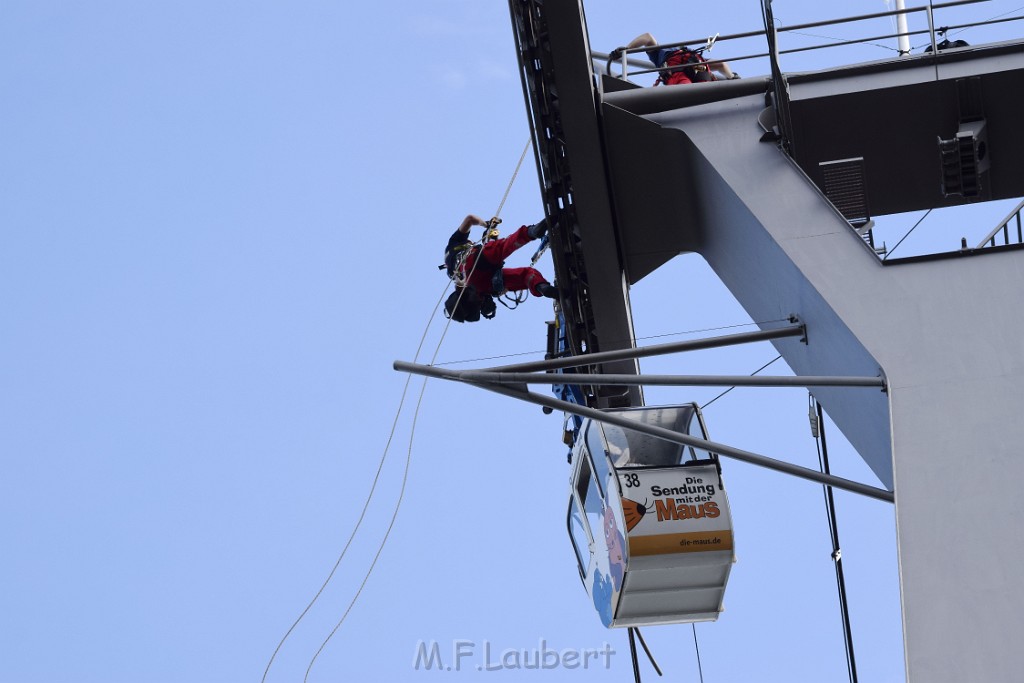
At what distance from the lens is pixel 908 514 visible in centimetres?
1229

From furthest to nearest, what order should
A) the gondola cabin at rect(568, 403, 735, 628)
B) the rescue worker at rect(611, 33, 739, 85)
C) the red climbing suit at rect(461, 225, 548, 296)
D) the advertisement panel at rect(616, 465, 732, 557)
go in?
the red climbing suit at rect(461, 225, 548, 296), the rescue worker at rect(611, 33, 739, 85), the gondola cabin at rect(568, 403, 735, 628), the advertisement panel at rect(616, 465, 732, 557)

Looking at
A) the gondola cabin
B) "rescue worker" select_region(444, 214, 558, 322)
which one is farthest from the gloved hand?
the gondola cabin

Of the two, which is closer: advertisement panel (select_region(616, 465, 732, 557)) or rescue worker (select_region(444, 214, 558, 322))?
advertisement panel (select_region(616, 465, 732, 557))

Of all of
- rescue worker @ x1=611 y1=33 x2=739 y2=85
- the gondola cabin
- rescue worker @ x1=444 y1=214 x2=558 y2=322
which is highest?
rescue worker @ x1=611 y1=33 x2=739 y2=85

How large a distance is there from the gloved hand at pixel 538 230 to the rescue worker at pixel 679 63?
2441 mm

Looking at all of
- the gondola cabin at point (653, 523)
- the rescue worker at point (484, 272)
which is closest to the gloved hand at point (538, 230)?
the rescue worker at point (484, 272)

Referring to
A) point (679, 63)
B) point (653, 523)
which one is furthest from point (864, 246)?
point (679, 63)

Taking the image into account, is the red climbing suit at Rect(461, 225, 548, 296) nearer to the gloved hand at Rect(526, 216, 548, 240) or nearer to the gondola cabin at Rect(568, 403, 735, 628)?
the gloved hand at Rect(526, 216, 548, 240)

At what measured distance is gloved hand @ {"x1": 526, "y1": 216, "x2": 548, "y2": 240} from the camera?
19.2 m

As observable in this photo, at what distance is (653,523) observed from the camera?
15586 mm

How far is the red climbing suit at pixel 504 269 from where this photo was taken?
20359 millimetres

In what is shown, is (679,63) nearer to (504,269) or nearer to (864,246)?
(504,269)

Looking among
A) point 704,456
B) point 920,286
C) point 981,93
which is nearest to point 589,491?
point 704,456

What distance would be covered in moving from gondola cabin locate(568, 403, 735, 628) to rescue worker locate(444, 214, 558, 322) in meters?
3.43
